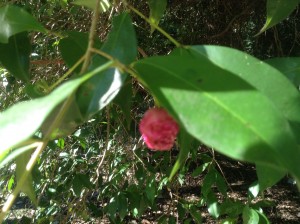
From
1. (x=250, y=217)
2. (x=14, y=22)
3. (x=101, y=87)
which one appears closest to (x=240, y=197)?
(x=250, y=217)

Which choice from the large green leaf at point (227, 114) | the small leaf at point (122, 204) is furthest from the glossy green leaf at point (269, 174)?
the small leaf at point (122, 204)

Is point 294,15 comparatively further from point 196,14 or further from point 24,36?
point 24,36

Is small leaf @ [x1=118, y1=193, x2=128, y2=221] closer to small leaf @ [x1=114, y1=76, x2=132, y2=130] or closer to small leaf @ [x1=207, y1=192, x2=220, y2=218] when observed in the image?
small leaf @ [x1=207, y1=192, x2=220, y2=218]

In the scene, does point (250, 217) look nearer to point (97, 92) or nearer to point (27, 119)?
point (97, 92)

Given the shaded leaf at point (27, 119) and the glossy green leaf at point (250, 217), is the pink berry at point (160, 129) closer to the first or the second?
the shaded leaf at point (27, 119)

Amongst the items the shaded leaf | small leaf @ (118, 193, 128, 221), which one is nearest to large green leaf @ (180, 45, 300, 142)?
the shaded leaf

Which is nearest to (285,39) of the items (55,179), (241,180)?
(241,180)
